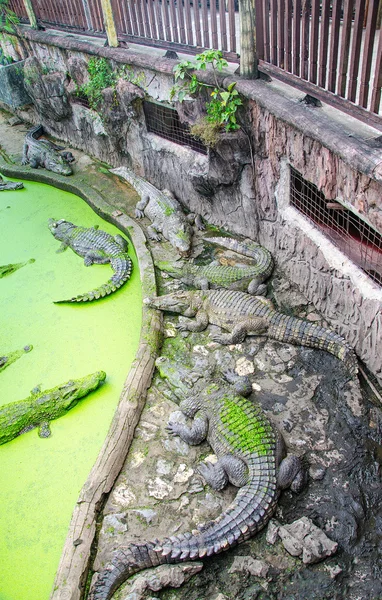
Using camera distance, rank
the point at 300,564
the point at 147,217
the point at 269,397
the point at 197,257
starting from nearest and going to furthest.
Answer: the point at 300,564, the point at 269,397, the point at 197,257, the point at 147,217

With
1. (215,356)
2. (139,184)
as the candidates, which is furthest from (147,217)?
(215,356)

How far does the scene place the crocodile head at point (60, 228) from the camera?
689cm

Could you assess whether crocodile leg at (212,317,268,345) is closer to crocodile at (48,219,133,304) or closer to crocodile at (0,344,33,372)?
crocodile at (48,219,133,304)

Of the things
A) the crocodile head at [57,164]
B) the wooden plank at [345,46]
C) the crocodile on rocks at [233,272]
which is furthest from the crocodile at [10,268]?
the wooden plank at [345,46]

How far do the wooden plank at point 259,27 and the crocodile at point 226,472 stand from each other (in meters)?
3.46

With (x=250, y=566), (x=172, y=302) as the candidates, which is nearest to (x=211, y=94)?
(x=172, y=302)

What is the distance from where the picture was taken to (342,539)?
3.39 meters

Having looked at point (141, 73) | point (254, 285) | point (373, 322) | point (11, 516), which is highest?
point (141, 73)

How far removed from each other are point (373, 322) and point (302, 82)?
7.54 feet

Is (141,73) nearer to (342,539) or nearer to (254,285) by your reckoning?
(254,285)

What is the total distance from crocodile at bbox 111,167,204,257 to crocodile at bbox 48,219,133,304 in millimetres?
543

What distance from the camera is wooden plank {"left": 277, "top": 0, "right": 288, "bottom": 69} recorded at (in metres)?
4.40

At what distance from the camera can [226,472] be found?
3760 millimetres

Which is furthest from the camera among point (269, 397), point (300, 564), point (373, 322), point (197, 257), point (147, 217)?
point (147, 217)
